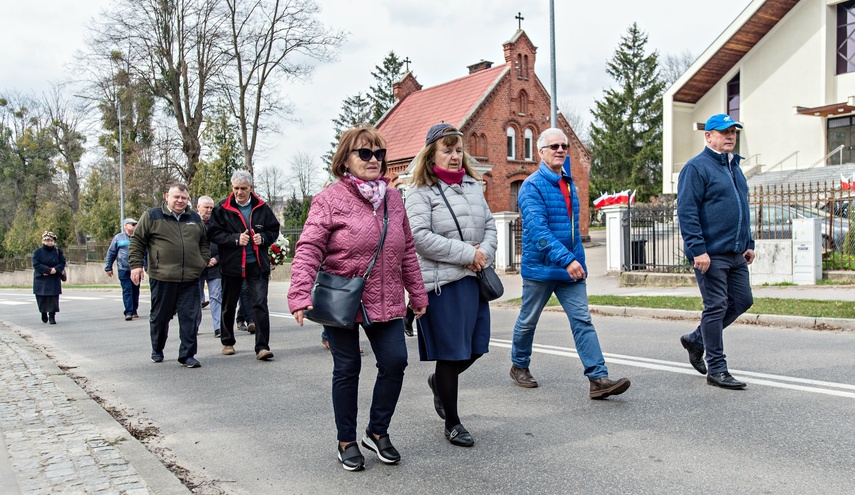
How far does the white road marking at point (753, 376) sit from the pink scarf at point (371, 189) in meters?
3.61

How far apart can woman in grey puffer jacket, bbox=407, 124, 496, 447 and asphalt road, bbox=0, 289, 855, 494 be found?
0.51 m

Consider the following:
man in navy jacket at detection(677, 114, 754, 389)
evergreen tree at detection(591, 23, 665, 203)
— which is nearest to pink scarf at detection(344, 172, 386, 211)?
man in navy jacket at detection(677, 114, 754, 389)

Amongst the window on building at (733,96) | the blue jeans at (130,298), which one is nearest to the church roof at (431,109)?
the window on building at (733,96)

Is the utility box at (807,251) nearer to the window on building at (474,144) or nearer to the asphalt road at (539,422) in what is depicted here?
the asphalt road at (539,422)

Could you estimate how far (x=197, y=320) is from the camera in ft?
25.3

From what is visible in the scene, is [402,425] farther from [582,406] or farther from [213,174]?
[213,174]

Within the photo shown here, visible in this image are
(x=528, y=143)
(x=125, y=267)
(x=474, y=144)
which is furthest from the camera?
(x=528, y=143)

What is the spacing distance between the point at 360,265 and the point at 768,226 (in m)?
14.5

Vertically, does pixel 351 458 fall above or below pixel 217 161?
below

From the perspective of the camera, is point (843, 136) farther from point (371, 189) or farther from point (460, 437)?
point (371, 189)

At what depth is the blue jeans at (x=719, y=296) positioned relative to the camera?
18.4 feet

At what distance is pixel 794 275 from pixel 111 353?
12477 millimetres

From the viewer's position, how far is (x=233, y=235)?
313 inches

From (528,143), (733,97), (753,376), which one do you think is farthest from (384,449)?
(733,97)
